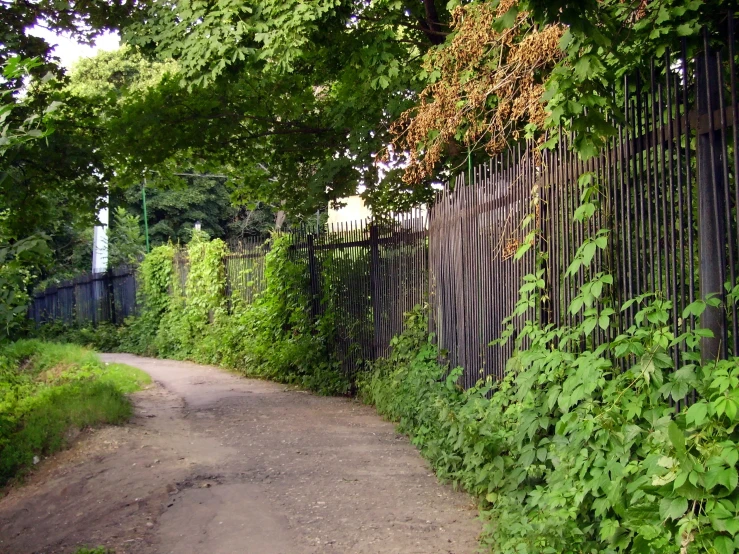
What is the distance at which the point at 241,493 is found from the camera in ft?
21.2

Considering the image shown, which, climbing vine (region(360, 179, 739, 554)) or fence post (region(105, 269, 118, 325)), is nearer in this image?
climbing vine (region(360, 179, 739, 554))

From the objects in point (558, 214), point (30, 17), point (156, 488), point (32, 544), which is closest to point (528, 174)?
point (558, 214)

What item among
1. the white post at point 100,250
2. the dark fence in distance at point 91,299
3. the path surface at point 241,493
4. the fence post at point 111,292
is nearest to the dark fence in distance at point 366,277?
the path surface at point 241,493

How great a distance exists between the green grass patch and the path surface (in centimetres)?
49

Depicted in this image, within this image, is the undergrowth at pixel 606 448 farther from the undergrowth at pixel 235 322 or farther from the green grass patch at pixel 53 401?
the undergrowth at pixel 235 322

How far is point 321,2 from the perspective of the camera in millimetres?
9070

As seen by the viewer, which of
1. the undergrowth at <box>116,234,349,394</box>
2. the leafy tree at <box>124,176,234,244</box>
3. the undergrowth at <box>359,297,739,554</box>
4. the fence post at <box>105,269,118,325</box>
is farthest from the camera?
the leafy tree at <box>124,176,234,244</box>

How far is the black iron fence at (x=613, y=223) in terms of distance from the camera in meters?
3.78

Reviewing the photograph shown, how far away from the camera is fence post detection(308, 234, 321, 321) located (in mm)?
12891

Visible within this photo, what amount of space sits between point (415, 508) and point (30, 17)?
9.61m

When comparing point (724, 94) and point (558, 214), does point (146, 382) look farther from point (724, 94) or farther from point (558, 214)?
point (724, 94)

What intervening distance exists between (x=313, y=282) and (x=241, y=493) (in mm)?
6764

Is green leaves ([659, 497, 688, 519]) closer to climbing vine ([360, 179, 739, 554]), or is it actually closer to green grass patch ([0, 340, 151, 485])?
climbing vine ([360, 179, 739, 554])

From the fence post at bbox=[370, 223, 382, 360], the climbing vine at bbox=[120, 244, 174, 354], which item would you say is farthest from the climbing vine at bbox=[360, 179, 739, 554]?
the climbing vine at bbox=[120, 244, 174, 354]
